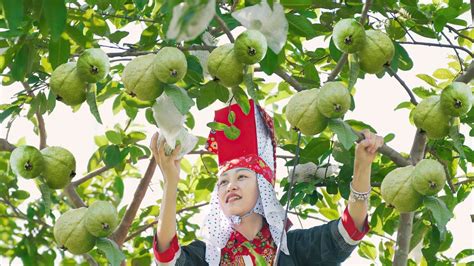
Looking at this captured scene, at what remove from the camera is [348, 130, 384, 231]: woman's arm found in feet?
10.3

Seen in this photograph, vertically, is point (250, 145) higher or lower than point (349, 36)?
lower

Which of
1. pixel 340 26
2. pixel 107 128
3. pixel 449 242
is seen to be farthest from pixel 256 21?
pixel 107 128

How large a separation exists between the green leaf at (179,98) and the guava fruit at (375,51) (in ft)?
1.63

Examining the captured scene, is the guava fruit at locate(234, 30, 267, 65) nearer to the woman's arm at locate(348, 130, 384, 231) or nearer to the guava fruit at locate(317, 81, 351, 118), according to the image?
the guava fruit at locate(317, 81, 351, 118)

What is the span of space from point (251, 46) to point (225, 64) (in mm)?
103

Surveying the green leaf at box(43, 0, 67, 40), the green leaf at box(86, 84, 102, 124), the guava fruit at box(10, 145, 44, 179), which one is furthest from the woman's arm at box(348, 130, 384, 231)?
the green leaf at box(43, 0, 67, 40)

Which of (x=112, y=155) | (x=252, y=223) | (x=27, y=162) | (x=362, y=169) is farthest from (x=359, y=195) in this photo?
(x=112, y=155)

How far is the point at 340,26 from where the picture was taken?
2.66 m

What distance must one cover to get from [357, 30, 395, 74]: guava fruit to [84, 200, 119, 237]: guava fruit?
0.77 meters

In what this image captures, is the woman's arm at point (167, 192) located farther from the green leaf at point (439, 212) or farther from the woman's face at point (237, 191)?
the green leaf at point (439, 212)

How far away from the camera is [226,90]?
9.98ft

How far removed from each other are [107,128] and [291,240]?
1.22 m

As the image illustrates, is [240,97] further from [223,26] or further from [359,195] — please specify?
[359,195]

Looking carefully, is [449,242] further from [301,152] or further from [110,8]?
[110,8]
